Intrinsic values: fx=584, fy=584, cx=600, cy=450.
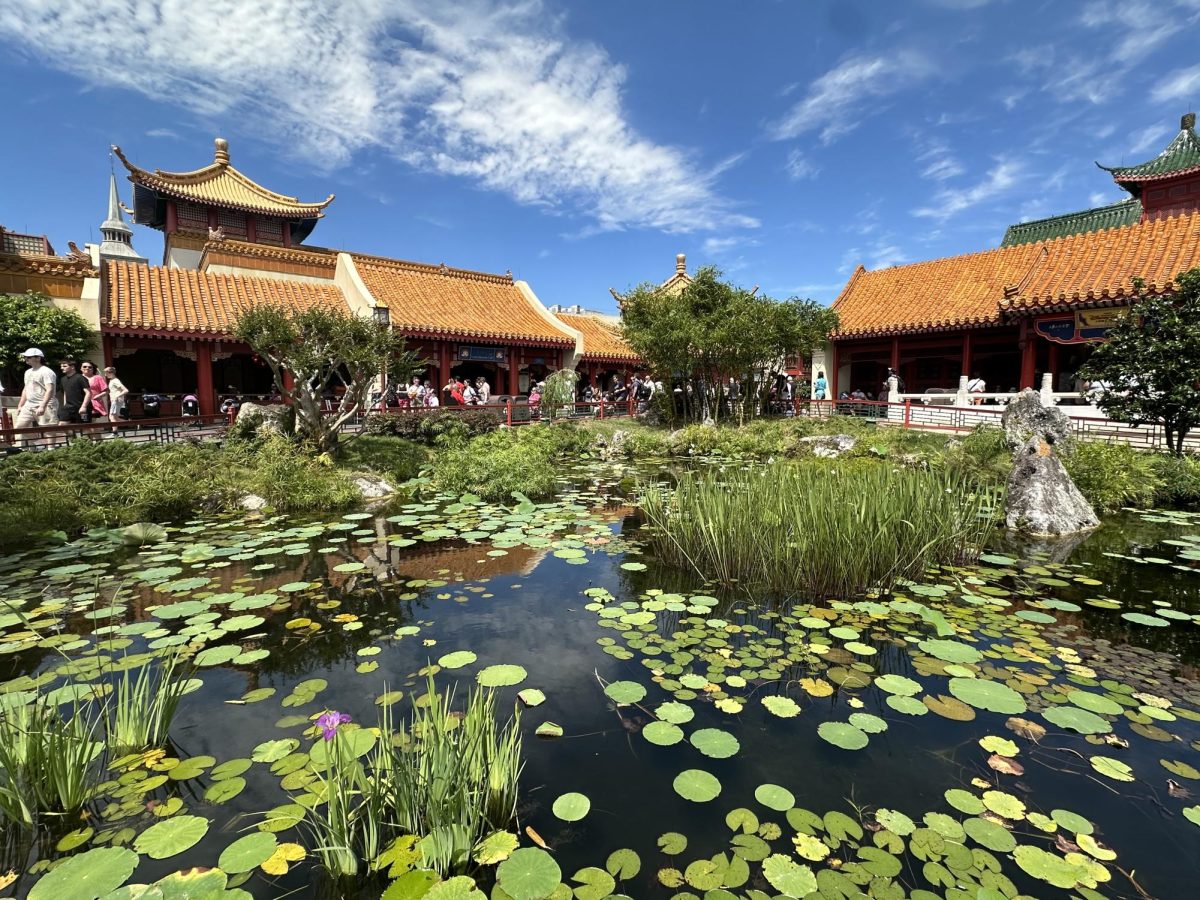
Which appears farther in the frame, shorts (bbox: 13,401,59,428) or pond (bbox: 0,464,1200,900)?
shorts (bbox: 13,401,59,428)

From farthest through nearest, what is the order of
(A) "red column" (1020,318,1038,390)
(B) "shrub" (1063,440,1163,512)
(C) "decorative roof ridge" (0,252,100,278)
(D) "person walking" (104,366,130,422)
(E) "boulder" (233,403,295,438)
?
(A) "red column" (1020,318,1038,390), (C) "decorative roof ridge" (0,252,100,278), (D) "person walking" (104,366,130,422), (E) "boulder" (233,403,295,438), (B) "shrub" (1063,440,1163,512)

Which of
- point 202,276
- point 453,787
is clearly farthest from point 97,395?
point 453,787

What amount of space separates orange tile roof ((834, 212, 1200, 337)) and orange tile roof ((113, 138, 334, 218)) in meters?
19.5

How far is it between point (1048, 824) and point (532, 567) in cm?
390

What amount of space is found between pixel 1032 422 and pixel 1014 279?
8745 mm

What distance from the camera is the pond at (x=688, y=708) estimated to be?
1.99m

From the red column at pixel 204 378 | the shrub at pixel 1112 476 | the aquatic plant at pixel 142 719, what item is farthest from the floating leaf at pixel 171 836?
the red column at pixel 204 378

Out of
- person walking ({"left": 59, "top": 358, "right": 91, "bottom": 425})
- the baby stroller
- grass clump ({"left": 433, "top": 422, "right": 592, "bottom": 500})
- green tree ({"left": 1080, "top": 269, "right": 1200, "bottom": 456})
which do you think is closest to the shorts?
person walking ({"left": 59, "top": 358, "right": 91, "bottom": 425})

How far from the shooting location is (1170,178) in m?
17.3

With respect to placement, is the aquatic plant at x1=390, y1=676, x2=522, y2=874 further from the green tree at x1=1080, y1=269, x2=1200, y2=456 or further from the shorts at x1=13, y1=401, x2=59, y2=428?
the green tree at x1=1080, y1=269, x2=1200, y2=456

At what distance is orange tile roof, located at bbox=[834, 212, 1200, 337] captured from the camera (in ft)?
38.7

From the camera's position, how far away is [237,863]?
75.2 inches

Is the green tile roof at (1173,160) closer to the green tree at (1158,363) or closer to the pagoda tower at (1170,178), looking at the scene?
the pagoda tower at (1170,178)

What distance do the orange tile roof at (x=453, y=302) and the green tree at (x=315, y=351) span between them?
19.5 feet
